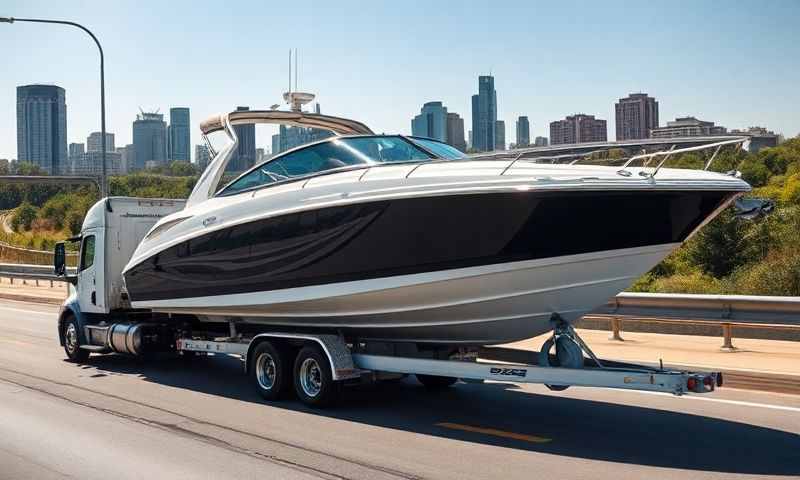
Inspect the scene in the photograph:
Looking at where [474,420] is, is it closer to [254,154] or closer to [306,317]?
[306,317]

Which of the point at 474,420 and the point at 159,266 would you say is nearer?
the point at 474,420

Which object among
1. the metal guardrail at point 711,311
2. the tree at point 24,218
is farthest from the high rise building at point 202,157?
the tree at point 24,218

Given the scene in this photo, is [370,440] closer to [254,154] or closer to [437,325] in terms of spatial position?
[437,325]

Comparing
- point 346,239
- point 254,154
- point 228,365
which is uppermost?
point 254,154

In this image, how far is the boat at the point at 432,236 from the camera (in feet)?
26.0

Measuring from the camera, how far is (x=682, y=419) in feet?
29.6

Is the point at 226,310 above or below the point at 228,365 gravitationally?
above

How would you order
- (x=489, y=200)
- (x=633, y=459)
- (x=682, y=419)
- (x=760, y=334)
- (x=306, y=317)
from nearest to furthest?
1. (x=633, y=459)
2. (x=489, y=200)
3. (x=682, y=419)
4. (x=306, y=317)
5. (x=760, y=334)

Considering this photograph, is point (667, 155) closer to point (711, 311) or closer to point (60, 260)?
point (711, 311)

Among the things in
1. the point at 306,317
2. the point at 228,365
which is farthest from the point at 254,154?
the point at 228,365

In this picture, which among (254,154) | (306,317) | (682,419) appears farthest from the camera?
(254,154)

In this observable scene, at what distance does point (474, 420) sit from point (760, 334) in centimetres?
706

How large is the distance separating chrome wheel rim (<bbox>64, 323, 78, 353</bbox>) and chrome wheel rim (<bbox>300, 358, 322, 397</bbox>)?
632cm

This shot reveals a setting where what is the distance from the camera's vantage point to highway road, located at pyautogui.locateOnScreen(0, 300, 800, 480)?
7.23 metres
